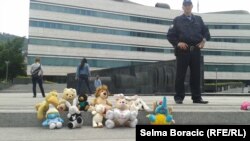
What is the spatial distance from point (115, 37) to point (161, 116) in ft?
190

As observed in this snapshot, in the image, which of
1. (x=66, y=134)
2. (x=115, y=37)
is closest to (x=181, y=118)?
(x=66, y=134)

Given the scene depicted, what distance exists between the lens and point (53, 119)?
18.6 feet

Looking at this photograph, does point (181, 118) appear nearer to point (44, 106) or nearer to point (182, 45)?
point (182, 45)

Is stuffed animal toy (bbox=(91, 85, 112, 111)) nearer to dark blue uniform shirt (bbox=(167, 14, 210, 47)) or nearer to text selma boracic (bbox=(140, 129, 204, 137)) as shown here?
dark blue uniform shirt (bbox=(167, 14, 210, 47))

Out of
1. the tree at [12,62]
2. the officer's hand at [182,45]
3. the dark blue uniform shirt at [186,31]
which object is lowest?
the tree at [12,62]

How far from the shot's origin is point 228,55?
233 feet

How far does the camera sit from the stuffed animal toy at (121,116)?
5656mm

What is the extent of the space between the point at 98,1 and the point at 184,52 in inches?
2191

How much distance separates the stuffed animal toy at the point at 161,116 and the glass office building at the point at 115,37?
51.4 m

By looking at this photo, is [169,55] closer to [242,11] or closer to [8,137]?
[242,11]

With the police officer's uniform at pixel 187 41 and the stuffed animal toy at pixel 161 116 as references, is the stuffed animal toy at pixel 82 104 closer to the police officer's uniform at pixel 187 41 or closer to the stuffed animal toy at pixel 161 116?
the stuffed animal toy at pixel 161 116

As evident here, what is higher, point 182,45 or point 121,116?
point 182,45

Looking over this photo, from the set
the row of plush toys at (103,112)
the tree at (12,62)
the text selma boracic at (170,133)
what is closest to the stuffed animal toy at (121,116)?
the row of plush toys at (103,112)

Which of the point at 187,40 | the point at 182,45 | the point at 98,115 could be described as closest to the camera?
the point at 98,115
